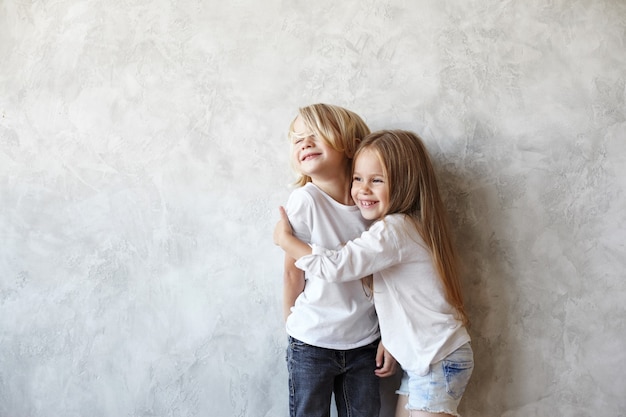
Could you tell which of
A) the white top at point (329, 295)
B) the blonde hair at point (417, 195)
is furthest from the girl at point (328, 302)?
the blonde hair at point (417, 195)

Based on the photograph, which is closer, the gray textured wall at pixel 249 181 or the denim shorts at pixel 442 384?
the denim shorts at pixel 442 384

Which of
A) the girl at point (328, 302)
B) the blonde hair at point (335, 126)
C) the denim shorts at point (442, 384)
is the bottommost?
the denim shorts at point (442, 384)

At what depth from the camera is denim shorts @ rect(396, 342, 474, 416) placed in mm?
1491

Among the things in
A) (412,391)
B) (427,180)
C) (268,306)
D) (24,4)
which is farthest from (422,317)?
(24,4)

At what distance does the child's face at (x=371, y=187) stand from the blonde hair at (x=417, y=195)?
0.05 feet

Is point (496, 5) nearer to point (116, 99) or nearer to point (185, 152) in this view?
point (185, 152)

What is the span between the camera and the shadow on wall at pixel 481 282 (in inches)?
66.1

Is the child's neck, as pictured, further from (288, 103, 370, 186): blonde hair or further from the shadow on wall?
the shadow on wall

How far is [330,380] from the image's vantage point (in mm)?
1598

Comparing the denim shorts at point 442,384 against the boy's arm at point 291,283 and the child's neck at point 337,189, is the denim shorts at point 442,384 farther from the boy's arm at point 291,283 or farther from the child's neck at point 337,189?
the child's neck at point 337,189

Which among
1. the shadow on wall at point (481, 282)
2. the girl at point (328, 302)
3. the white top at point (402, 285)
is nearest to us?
the white top at point (402, 285)

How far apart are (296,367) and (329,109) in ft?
2.34

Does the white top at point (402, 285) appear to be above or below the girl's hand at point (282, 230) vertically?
below

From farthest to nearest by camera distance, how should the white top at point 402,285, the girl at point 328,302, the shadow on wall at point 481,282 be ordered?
the shadow on wall at point 481,282
the girl at point 328,302
the white top at point 402,285
